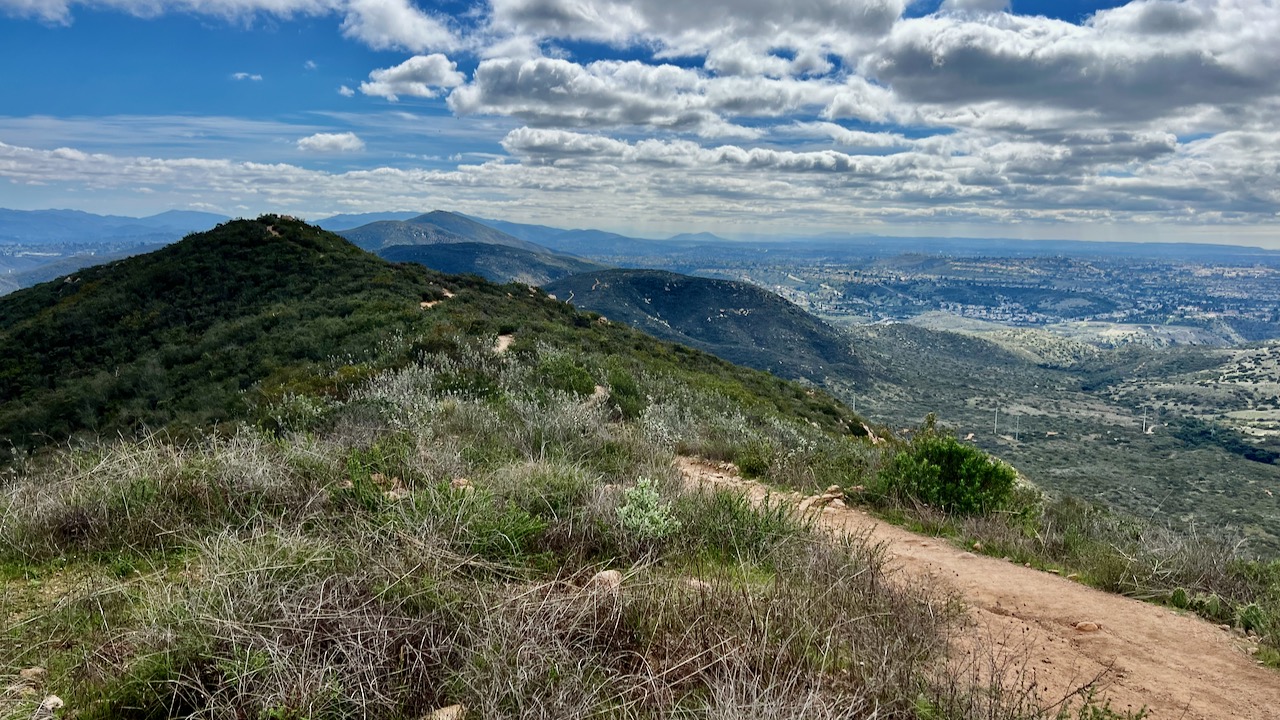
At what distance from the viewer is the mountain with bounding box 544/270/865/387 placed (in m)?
113

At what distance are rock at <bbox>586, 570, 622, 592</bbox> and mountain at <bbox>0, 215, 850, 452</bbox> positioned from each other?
7.62m

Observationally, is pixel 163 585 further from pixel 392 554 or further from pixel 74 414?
pixel 74 414

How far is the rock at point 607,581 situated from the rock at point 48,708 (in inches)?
83.2

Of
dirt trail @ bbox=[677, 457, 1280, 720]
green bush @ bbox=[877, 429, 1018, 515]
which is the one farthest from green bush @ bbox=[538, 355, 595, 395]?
dirt trail @ bbox=[677, 457, 1280, 720]

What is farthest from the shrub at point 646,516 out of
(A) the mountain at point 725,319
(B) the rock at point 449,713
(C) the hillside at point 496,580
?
(A) the mountain at point 725,319

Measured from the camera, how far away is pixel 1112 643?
3.71 meters

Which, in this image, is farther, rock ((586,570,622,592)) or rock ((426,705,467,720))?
Answer: rock ((586,570,622,592))

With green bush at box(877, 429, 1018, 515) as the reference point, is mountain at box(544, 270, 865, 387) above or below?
below

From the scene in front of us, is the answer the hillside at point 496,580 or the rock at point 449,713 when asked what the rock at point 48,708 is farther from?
the rock at point 449,713

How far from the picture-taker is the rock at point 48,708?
219 cm

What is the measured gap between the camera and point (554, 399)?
32.7 ft

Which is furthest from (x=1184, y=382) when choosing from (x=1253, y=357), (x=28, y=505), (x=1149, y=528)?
(x=28, y=505)

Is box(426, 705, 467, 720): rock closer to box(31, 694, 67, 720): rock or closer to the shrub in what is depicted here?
box(31, 694, 67, 720): rock

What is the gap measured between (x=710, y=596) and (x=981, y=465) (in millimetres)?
5061
